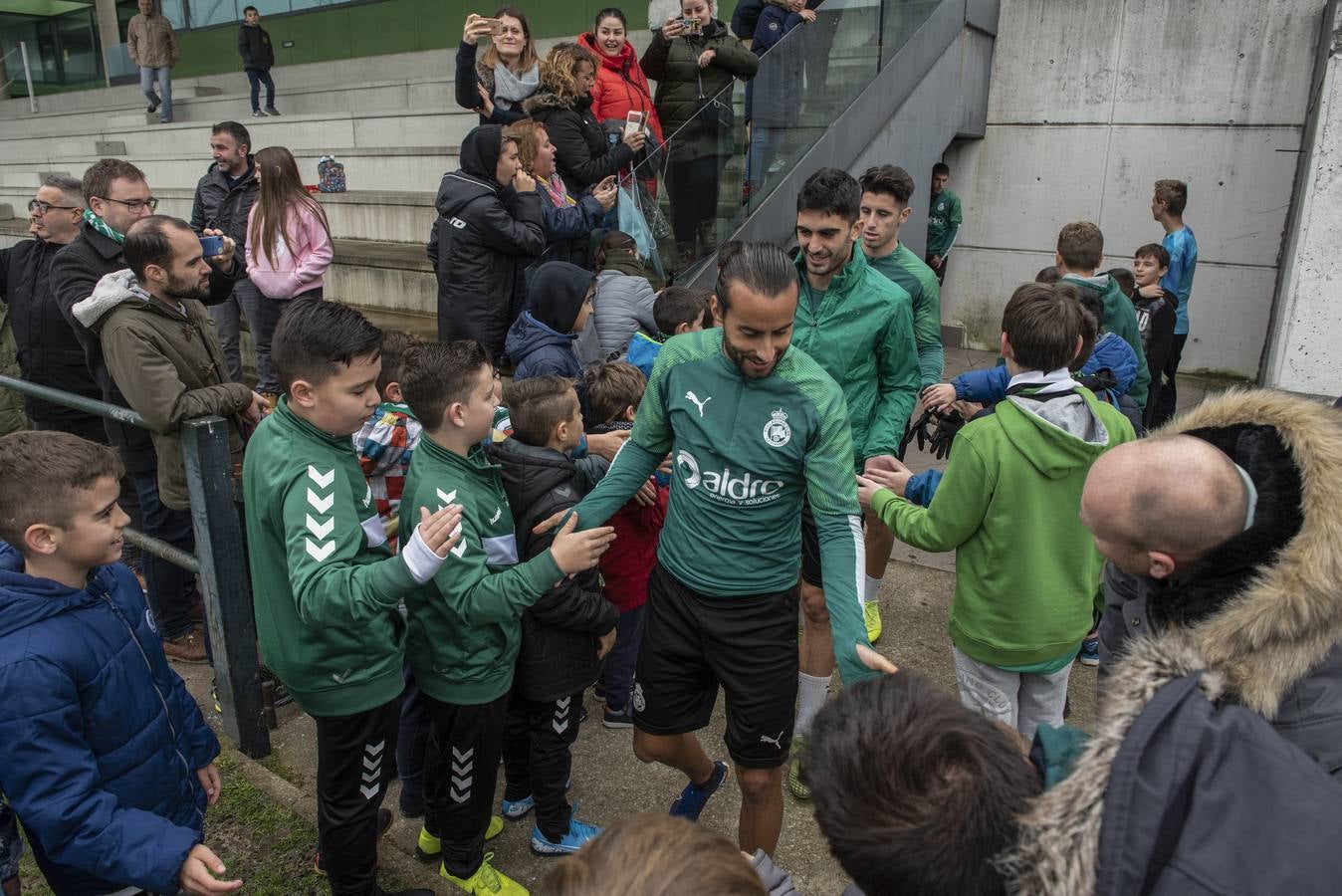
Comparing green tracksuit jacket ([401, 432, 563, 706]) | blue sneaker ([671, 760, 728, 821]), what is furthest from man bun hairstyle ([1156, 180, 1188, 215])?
green tracksuit jacket ([401, 432, 563, 706])

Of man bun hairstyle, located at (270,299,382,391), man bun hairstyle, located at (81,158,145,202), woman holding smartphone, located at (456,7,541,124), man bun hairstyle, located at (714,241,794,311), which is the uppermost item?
woman holding smartphone, located at (456,7,541,124)

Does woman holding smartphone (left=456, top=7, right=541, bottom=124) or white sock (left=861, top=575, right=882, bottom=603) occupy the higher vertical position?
woman holding smartphone (left=456, top=7, right=541, bottom=124)

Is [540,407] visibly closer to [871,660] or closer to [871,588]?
[871,660]

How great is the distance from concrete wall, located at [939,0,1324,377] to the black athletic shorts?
8552mm

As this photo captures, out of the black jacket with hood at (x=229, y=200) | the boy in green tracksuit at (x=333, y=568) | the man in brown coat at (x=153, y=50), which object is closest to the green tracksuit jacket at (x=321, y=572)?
the boy in green tracksuit at (x=333, y=568)

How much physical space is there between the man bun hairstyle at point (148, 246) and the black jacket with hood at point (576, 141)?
109 inches

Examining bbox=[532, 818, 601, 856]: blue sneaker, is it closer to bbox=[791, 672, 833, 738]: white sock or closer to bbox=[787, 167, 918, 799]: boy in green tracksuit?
bbox=[787, 167, 918, 799]: boy in green tracksuit

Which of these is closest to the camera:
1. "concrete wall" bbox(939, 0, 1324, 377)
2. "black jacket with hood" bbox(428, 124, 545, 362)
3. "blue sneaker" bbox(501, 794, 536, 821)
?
"blue sneaker" bbox(501, 794, 536, 821)

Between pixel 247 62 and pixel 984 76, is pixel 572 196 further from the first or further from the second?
pixel 247 62

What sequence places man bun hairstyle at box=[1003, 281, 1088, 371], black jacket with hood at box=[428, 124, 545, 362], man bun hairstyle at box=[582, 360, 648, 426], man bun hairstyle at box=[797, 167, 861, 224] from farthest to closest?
black jacket with hood at box=[428, 124, 545, 362], man bun hairstyle at box=[582, 360, 648, 426], man bun hairstyle at box=[797, 167, 861, 224], man bun hairstyle at box=[1003, 281, 1088, 371]

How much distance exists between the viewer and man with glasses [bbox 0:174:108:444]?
4527 millimetres

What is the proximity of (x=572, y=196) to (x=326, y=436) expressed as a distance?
395 cm

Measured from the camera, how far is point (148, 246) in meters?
3.69

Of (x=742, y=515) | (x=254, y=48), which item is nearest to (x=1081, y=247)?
(x=742, y=515)
